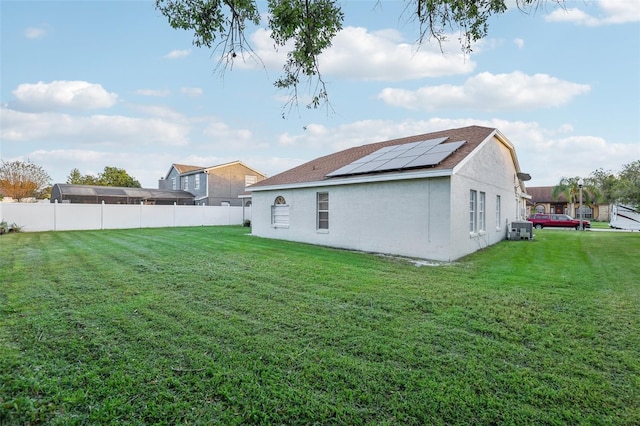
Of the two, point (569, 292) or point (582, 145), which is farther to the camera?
point (582, 145)

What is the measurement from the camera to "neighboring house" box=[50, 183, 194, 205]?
26.2 m

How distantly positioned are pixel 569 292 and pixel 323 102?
5604 mm

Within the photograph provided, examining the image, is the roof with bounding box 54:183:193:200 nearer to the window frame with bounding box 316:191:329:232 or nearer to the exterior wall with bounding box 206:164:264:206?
the exterior wall with bounding box 206:164:264:206

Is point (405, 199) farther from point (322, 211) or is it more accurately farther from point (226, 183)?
point (226, 183)

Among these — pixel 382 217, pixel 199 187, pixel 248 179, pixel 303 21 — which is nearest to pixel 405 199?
pixel 382 217

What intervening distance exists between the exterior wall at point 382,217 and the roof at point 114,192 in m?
21.1

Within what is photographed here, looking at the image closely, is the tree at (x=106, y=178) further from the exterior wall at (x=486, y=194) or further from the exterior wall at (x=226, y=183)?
the exterior wall at (x=486, y=194)

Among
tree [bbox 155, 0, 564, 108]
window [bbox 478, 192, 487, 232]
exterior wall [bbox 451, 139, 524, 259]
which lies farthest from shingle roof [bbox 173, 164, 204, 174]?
tree [bbox 155, 0, 564, 108]

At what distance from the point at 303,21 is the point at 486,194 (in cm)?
1091

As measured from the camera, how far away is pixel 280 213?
15039mm

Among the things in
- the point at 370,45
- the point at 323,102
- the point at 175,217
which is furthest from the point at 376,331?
the point at 175,217

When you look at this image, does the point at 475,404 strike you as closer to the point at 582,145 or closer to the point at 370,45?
the point at 370,45

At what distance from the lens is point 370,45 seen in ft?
22.1

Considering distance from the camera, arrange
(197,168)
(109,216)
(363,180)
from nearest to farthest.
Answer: (363,180) → (109,216) → (197,168)
